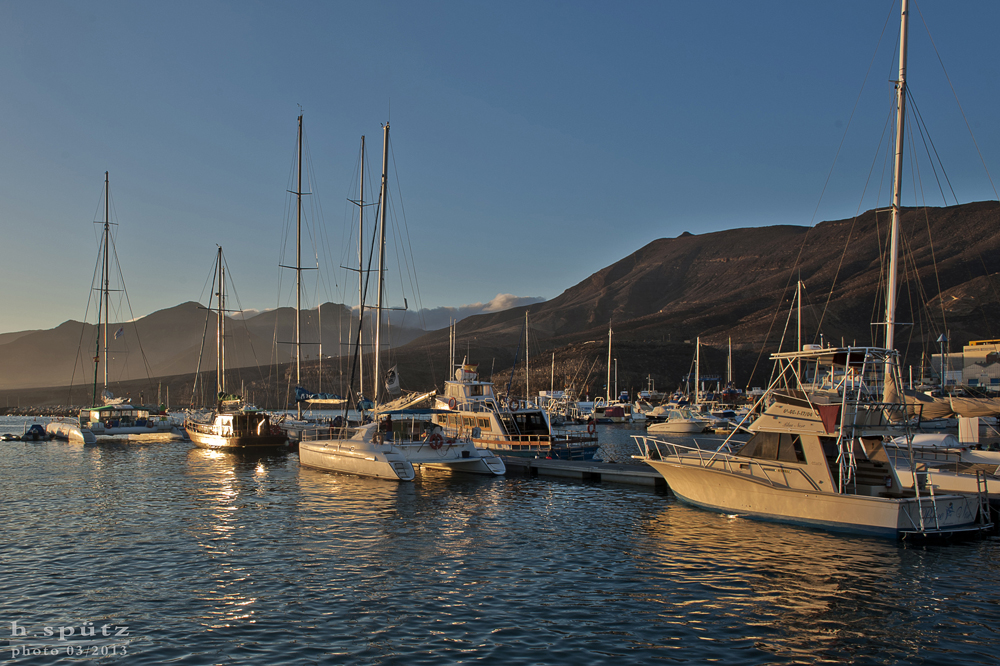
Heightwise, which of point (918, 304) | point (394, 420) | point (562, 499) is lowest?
point (562, 499)

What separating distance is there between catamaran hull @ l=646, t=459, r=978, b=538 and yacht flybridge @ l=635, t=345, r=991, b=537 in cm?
3

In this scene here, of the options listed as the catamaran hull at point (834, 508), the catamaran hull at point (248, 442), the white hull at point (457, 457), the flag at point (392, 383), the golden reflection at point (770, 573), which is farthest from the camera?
the catamaran hull at point (248, 442)

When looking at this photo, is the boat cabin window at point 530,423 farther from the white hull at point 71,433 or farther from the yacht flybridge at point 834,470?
the white hull at point 71,433

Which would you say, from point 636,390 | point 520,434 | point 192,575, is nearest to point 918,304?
point 636,390

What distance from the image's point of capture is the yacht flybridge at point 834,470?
18.7m

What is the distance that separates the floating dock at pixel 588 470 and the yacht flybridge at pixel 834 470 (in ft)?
24.0

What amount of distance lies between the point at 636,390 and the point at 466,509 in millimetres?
119366

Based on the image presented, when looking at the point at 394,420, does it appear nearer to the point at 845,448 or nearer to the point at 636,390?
the point at 845,448

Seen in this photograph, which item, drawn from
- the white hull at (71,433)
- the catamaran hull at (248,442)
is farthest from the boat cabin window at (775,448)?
the white hull at (71,433)

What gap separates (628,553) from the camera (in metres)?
17.7

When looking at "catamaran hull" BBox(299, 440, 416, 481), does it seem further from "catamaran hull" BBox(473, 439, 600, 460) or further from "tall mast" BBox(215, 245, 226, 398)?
"tall mast" BBox(215, 245, 226, 398)

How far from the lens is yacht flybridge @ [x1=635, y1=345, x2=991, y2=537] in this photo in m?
18.7

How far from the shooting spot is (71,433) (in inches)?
2436

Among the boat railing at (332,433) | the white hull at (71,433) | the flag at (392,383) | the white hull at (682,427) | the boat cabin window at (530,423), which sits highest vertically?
the flag at (392,383)
